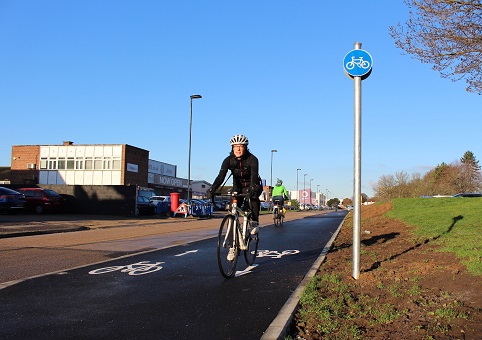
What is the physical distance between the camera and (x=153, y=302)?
522 centimetres

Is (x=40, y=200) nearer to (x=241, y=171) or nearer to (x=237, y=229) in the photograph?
(x=241, y=171)

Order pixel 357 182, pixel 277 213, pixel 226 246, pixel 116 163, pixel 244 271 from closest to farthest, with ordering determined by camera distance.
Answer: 1. pixel 357 182
2. pixel 226 246
3. pixel 244 271
4. pixel 277 213
5. pixel 116 163

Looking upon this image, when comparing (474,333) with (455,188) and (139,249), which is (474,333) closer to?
(139,249)

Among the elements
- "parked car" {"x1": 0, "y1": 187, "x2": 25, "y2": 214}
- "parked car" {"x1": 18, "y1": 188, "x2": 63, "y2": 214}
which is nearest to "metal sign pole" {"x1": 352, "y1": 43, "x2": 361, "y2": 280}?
"parked car" {"x1": 0, "y1": 187, "x2": 25, "y2": 214}

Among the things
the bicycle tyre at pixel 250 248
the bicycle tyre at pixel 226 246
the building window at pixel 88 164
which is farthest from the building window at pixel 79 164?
the bicycle tyre at pixel 226 246

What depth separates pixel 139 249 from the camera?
35.3 feet

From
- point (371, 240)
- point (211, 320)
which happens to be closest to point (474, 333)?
point (211, 320)

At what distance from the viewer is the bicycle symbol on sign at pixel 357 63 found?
629 cm

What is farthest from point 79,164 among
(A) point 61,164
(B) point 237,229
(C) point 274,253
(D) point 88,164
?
(B) point 237,229

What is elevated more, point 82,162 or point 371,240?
point 82,162

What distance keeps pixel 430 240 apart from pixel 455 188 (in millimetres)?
64352

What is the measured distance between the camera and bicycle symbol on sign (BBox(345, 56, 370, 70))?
6.29 m

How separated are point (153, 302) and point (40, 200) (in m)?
24.8

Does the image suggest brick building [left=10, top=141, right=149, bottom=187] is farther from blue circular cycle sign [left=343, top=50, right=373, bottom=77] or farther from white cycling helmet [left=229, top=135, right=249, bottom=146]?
blue circular cycle sign [left=343, top=50, right=373, bottom=77]
